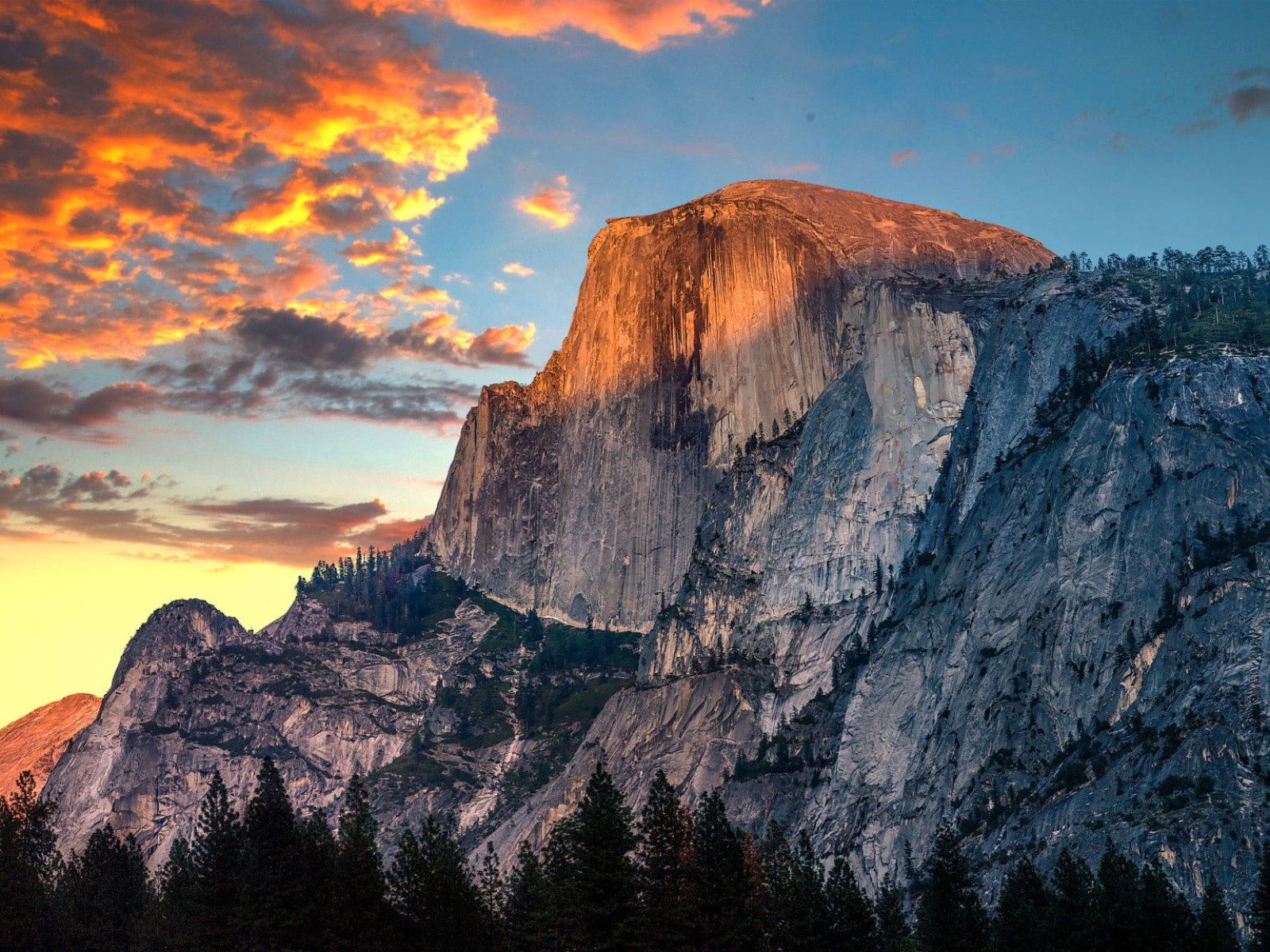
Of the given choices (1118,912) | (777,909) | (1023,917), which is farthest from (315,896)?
(1118,912)

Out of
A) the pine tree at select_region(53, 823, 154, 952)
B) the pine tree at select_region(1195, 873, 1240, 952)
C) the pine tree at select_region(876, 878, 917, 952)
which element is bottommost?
the pine tree at select_region(876, 878, 917, 952)

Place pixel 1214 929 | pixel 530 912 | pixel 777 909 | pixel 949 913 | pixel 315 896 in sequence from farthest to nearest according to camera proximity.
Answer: pixel 949 913 → pixel 530 912 → pixel 1214 929 → pixel 777 909 → pixel 315 896

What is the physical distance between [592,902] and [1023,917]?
51.7 metres

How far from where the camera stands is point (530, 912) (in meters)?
143

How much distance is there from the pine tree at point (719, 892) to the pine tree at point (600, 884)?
5406 millimetres

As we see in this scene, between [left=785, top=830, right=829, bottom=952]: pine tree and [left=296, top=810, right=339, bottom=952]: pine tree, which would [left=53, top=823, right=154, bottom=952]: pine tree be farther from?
[left=785, top=830, right=829, bottom=952]: pine tree

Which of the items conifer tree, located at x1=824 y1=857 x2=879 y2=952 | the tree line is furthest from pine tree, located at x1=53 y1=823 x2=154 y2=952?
conifer tree, located at x1=824 y1=857 x2=879 y2=952

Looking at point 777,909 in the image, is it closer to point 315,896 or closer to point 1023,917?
point 1023,917

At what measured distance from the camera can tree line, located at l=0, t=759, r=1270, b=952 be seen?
121 m

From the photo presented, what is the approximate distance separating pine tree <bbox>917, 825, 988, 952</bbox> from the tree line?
0.19m

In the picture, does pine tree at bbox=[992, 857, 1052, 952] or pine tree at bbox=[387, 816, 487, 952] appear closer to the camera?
pine tree at bbox=[387, 816, 487, 952]

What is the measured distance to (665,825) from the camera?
125312mm

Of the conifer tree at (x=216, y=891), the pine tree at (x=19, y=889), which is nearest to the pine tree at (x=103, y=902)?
the pine tree at (x=19, y=889)

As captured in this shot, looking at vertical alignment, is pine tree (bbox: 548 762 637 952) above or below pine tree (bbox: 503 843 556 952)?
above
